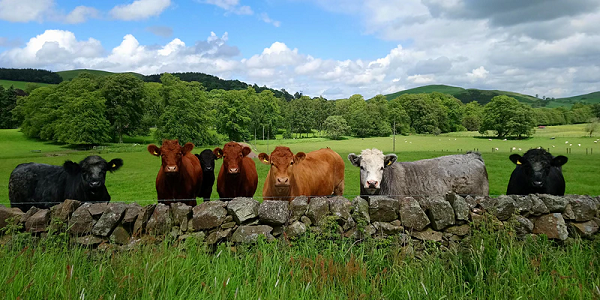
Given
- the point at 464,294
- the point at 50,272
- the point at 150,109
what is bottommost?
the point at 464,294

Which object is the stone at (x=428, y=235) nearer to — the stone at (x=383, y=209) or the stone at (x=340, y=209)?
the stone at (x=383, y=209)

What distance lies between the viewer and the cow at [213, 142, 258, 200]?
7.36m

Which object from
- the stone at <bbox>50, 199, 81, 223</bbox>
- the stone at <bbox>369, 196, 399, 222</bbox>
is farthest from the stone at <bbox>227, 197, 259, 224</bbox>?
the stone at <bbox>50, 199, 81, 223</bbox>

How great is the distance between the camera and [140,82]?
110 feet

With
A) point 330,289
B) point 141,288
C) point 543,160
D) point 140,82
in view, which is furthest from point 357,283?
point 140,82

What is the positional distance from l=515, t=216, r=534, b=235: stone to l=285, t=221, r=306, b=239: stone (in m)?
3.15

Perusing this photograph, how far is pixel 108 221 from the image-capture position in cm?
468

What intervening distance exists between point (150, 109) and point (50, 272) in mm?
30803

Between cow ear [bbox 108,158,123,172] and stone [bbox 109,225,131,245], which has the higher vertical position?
cow ear [bbox 108,158,123,172]

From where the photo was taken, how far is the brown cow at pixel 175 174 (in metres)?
6.71

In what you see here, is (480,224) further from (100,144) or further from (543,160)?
(100,144)

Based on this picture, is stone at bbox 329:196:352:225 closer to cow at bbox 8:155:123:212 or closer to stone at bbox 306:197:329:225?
stone at bbox 306:197:329:225

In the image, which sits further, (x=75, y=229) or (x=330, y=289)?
(x=75, y=229)

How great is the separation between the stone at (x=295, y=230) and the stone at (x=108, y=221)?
2.44 metres
